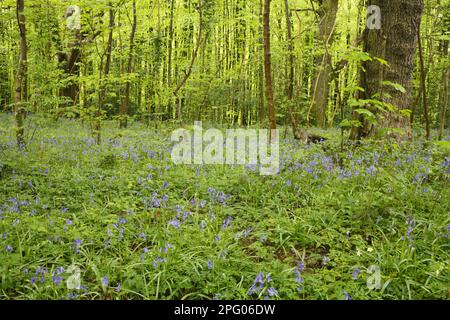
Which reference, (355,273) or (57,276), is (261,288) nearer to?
(355,273)

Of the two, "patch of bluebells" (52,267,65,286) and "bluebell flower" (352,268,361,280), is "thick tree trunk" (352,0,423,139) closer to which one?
"bluebell flower" (352,268,361,280)

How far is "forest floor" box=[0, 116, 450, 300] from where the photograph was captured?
9.25 feet

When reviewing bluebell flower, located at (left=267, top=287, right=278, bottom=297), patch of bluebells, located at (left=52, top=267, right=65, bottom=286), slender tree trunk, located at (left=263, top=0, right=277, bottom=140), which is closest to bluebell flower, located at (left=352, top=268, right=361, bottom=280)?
bluebell flower, located at (left=267, top=287, right=278, bottom=297)

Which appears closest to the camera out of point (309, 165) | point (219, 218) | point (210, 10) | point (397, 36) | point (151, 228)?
point (151, 228)

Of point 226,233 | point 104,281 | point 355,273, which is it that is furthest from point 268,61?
point 104,281

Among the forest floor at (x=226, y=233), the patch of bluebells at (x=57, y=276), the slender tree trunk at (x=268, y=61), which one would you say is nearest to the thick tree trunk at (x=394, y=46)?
the forest floor at (x=226, y=233)

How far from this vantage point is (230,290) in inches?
110

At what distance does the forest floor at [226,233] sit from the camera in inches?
111

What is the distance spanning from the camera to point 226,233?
12.0ft

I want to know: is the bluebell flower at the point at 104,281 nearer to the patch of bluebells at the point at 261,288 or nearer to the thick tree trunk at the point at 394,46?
the patch of bluebells at the point at 261,288

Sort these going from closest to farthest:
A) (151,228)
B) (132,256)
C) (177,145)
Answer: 1. (132,256)
2. (151,228)
3. (177,145)
